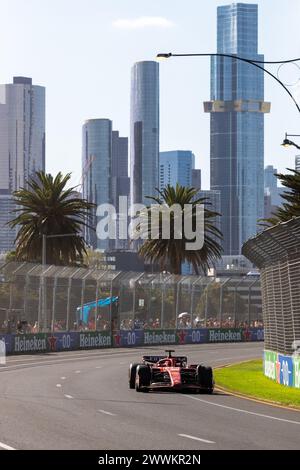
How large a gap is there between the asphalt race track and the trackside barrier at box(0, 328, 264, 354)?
66.5 feet

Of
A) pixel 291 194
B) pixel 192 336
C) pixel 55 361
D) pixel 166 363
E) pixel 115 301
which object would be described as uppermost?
pixel 291 194

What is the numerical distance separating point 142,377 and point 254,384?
6034mm

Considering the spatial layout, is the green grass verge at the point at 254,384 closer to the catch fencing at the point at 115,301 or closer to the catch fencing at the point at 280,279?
the catch fencing at the point at 280,279

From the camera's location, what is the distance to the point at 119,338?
71750 millimetres

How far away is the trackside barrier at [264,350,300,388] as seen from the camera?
109 ft

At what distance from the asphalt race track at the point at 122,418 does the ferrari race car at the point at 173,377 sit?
35cm

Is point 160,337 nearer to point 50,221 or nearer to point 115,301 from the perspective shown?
point 115,301

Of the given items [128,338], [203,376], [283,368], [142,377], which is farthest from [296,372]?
[128,338]

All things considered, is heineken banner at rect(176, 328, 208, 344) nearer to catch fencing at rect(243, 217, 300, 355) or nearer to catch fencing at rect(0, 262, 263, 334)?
catch fencing at rect(0, 262, 263, 334)

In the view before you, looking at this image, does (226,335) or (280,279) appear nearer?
(280,279)
